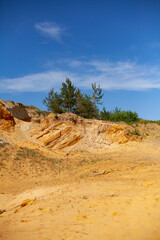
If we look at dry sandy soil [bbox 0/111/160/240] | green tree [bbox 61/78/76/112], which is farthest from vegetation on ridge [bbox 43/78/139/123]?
dry sandy soil [bbox 0/111/160/240]

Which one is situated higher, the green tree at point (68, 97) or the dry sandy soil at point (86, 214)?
the green tree at point (68, 97)

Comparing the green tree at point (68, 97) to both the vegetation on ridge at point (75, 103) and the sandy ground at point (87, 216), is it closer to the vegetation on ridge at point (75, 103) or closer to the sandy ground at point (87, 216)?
the vegetation on ridge at point (75, 103)

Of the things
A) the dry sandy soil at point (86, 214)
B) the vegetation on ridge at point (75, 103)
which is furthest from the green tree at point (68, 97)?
the dry sandy soil at point (86, 214)

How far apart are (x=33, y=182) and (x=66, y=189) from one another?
13.5ft

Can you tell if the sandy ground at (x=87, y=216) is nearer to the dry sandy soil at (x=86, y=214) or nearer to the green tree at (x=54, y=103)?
the dry sandy soil at (x=86, y=214)

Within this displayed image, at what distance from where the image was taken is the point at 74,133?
21.4 m

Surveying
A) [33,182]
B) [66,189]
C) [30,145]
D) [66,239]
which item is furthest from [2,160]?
[66,239]

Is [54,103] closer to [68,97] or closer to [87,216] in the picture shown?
[68,97]

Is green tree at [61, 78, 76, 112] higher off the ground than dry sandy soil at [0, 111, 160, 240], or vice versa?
green tree at [61, 78, 76, 112]

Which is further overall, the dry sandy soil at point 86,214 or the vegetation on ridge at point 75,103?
the vegetation on ridge at point 75,103

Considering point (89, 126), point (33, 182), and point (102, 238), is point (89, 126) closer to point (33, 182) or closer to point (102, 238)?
point (33, 182)

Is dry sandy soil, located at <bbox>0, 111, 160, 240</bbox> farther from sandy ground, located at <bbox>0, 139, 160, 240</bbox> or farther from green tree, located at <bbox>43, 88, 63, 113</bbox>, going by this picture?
green tree, located at <bbox>43, 88, 63, 113</bbox>

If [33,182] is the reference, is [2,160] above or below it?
above

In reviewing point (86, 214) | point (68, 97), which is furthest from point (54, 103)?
point (86, 214)
